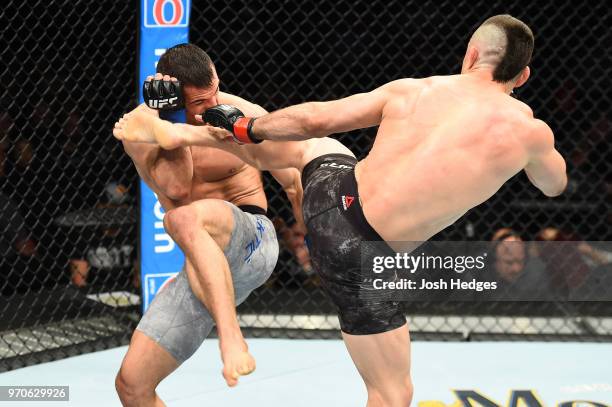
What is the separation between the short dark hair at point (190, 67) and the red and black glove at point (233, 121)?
0.66ft

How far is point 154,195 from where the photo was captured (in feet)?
12.6

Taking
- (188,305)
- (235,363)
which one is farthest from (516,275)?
(235,363)

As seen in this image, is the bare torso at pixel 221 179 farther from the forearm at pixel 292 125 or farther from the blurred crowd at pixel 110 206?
the blurred crowd at pixel 110 206

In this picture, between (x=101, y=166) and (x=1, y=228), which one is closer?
(x=1, y=228)

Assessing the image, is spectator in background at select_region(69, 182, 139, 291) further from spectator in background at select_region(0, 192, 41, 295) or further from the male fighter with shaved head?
the male fighter with shaved head

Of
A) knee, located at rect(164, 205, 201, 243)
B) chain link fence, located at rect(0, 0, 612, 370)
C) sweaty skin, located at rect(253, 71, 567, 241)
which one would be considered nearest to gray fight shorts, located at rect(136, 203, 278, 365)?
knee, located at rect(164, 205, 201, 243)

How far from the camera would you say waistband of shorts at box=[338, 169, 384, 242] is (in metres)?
2.26

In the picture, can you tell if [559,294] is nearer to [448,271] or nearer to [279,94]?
[448,271]

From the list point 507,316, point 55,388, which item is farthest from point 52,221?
point 507,316

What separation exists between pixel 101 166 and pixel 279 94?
0.99 meters

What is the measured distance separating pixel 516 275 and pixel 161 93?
2.50 m

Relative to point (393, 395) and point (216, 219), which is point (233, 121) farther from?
point (393, 395)

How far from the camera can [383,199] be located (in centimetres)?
222

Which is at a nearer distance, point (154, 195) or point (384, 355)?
point (384, 355)
